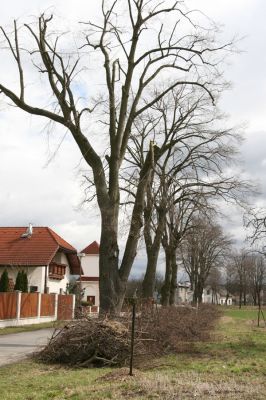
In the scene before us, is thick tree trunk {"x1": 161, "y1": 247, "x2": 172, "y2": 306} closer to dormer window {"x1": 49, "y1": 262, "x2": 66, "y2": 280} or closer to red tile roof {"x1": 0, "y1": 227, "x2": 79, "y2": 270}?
red tile roof {"x1": 0, "y1": 227, "x2": 79, "y2": 270}

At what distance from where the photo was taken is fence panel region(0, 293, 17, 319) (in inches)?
1118

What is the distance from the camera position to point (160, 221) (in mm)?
32250

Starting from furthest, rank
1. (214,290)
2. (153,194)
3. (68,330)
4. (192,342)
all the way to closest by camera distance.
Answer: (214,290), (153,194), (192,342), (68,330)

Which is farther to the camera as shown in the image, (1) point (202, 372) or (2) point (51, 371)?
(2) point (51, 371)

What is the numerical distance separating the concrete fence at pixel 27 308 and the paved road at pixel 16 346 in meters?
3.61

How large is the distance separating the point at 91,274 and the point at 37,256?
31.5 meters

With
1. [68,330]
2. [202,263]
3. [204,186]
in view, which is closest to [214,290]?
[202,263]

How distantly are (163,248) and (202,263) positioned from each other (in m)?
34.5

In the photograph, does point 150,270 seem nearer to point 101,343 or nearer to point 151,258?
point 151,258

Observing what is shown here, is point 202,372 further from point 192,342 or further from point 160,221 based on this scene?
point 160,221

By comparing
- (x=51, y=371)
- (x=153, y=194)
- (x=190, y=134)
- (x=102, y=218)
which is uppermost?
(x=190, y=134)

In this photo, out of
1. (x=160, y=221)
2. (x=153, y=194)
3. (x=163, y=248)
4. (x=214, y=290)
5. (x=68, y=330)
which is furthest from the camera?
(x=214, y=290)

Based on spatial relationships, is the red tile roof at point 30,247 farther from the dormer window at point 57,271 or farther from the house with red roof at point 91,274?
the house with red roof at point 91,274

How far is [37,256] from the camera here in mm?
43625
